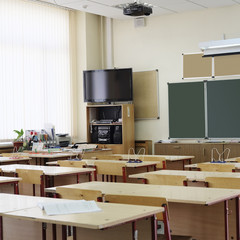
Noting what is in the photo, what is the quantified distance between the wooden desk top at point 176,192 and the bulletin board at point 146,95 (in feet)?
18.4

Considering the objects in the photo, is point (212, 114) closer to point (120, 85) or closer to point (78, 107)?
point (120, 85)

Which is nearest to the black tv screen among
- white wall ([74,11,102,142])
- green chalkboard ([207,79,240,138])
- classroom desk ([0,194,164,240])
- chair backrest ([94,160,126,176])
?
white wall ([74,11,102,142])

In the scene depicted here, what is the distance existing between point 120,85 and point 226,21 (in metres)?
2.25

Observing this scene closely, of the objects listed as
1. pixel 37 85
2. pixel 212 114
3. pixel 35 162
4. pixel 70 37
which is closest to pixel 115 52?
pixel 70 37

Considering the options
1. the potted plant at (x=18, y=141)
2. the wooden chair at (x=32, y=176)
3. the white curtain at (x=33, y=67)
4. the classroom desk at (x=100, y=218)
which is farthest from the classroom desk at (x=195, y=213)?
the white curtain at (x=33, y=67)

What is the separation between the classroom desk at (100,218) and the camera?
2.46 metres

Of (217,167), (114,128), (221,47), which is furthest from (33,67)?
(217,167)

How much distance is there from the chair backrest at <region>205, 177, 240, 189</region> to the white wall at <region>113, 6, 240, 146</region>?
517cm

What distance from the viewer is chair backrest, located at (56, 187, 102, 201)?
134 inches

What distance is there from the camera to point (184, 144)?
29.1ft

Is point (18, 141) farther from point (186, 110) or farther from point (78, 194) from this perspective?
point (78, 194)

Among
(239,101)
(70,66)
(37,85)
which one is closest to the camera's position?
(239,101)

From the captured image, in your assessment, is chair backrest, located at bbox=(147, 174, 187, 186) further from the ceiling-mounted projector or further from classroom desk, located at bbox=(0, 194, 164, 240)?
the ceiling-mounted projector

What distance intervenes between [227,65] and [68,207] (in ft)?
21.6
